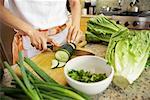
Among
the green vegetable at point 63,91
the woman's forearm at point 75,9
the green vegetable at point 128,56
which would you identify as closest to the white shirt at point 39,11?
the woman's forearm at point 75,9

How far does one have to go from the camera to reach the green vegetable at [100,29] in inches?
56.6

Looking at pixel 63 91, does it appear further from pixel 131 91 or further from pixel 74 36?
pixel 74 36

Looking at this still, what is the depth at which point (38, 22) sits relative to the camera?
1510 millimetres

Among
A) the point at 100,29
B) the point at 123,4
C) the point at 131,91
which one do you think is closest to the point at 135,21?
the point at 123,4

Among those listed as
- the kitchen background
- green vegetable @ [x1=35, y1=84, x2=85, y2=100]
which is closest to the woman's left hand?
green vegetable @ [x1=35, y1=84, x2=85, y2=100]

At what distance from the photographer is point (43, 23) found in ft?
4.99

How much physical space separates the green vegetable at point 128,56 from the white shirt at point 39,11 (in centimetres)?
48

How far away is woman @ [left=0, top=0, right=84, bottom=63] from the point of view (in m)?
1.34

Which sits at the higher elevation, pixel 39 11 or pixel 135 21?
pixel 39 11

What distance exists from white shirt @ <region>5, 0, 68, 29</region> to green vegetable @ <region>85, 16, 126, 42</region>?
0.73 feet

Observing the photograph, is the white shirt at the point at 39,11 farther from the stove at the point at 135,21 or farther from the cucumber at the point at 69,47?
the stove at the point at 135,21

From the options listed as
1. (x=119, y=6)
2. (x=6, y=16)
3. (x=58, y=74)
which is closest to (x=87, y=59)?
(x=58, y=74)

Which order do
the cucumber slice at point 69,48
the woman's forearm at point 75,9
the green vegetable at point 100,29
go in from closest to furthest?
the cucumber slice at point 69,48, the green vegetable at point 100,29, the woman's forearm at point 75,9

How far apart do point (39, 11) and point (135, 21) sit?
1.29m
